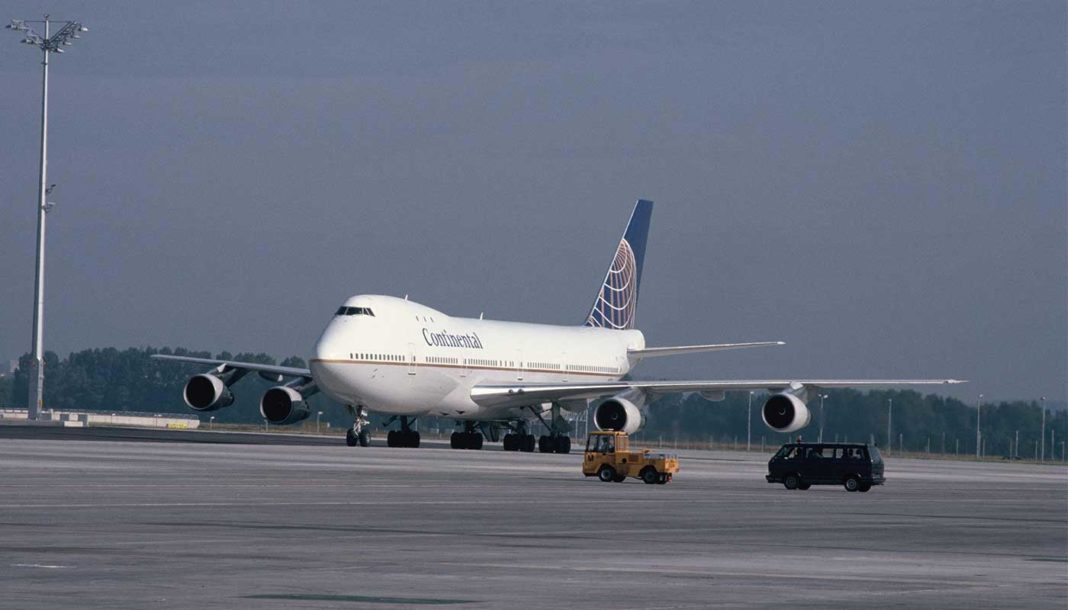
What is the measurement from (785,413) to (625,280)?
24791 millimetres

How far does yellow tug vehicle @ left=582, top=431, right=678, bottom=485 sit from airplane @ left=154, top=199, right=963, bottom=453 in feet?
64.4

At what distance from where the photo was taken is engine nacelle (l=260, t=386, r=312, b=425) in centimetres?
6731

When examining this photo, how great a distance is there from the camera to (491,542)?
880 inches

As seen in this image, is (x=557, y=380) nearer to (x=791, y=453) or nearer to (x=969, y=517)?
(x=791, y=453)

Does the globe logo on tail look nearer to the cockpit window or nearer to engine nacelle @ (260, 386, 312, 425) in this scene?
engine nacelle @ (260, 386, 312, 425)

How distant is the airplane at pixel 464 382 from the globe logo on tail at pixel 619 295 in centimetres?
506

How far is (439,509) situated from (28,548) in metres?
9.94

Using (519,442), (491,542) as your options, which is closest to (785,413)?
(519,442)

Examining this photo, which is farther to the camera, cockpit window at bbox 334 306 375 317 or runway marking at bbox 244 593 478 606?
cockpit window at bbox 334 306 375 317

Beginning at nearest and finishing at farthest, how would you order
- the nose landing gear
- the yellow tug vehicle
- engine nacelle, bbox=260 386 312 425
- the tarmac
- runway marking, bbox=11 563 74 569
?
the tarmac
runway marking, bbox=11 563 74 569
the yellow tug vehicle
engine nacelle, bbox=260 386 312 425
the nose landing gear

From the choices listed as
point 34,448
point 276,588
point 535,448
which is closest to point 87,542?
point 276,588

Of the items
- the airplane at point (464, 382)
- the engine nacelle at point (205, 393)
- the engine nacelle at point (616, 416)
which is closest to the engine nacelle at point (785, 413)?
the airplane at point (464, 382)

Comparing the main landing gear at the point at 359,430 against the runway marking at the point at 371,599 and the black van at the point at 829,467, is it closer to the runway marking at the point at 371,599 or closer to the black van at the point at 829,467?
the black van at the point at 829,467

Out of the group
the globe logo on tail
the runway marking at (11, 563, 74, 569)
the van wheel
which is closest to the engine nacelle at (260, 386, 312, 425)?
the globe logo on tail
